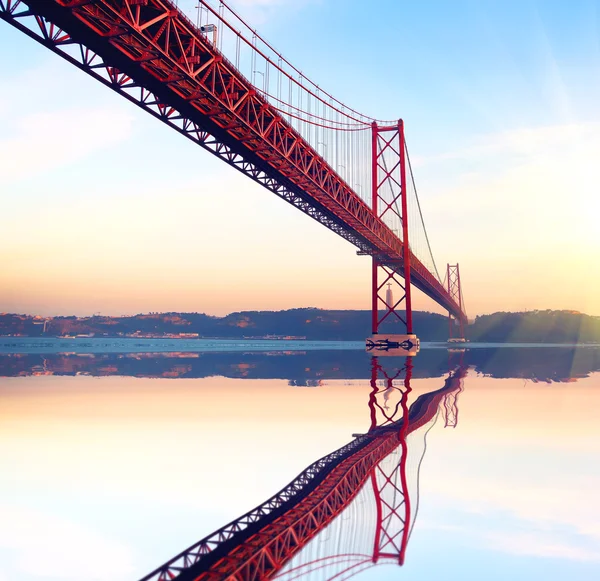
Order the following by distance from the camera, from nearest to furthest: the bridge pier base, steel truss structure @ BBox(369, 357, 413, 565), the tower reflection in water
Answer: the tower reflection in water < steel truss structure @ BBox(369, 357, 413, 565) < the bridge pier base

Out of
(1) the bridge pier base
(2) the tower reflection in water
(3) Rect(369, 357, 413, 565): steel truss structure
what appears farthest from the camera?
(1) the bridge pier base

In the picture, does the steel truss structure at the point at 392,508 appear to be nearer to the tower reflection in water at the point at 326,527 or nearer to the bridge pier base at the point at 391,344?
the tower reflection in water at the point at 326,527

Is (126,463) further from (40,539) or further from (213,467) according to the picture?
(40,539)

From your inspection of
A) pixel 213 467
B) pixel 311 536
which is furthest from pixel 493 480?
pixel 213 467

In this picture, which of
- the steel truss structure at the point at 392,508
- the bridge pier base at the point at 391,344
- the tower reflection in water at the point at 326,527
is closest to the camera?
the tower reflection in water at the point at 326,527

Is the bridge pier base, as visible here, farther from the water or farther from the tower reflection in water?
the tower reflection in water

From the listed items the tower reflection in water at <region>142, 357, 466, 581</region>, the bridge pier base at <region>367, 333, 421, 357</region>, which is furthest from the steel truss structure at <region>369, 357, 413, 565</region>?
the bridge pier base at <region>367, 333, 421, 357</region>

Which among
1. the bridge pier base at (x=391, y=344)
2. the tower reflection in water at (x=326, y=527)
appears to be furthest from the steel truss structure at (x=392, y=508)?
the bridge pier base at (x=391, y=344)

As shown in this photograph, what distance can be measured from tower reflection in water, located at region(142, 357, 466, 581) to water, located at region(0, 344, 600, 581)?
3cm

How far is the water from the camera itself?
338cm

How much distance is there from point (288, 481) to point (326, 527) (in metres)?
0.99

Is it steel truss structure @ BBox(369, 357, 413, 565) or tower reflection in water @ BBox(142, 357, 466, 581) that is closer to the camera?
tower reflection in water @ BBox(142, 357, 466, 581)

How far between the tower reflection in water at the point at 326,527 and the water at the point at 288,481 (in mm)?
27

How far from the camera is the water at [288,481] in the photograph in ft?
11.1
